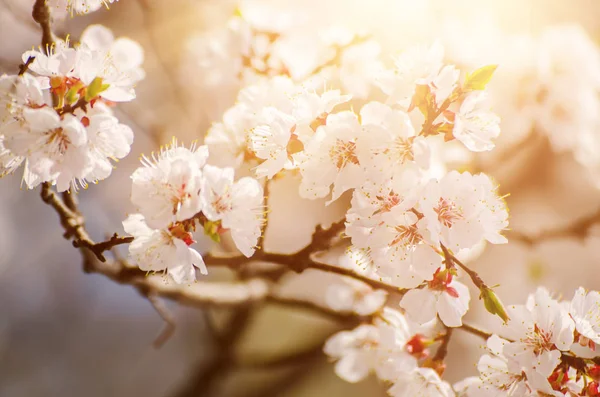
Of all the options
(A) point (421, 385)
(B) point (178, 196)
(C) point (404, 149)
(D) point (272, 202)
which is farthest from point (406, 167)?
(D) point (272, 202)

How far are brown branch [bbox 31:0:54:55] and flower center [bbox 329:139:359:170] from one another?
56 cm

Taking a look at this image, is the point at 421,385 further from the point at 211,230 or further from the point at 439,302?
the point at 211,230

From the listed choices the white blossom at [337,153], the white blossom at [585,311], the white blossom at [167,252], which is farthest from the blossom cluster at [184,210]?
the white blossom at [585,311]

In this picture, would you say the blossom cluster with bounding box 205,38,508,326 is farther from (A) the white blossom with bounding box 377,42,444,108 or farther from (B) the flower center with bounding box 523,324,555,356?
(B) the flower center with bounding box 523,324,555,356

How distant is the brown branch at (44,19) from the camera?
940 millimetres

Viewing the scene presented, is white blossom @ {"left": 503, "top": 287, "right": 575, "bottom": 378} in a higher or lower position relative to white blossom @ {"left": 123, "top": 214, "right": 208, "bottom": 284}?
lower

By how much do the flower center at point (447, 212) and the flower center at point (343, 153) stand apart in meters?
0.16

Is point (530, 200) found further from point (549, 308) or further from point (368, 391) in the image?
point (549, 308)

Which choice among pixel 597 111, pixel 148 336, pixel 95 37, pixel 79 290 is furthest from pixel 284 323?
pixel 95 37

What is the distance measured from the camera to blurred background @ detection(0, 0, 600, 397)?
6.17ft

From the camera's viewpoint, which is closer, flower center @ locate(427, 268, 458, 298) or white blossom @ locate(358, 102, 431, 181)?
white blossom @ locate(358, 102, 431, 181)

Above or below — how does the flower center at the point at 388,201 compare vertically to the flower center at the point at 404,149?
below

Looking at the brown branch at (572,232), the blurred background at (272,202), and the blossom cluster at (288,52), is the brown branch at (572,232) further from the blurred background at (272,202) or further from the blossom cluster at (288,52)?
the blossom cluster at (288,52)

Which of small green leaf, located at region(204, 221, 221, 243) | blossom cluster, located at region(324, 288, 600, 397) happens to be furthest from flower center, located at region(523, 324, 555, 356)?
small green leaf, located at region(204, 221, 221, 243)
